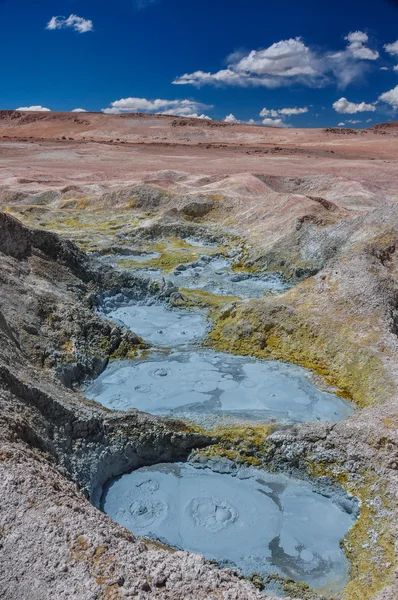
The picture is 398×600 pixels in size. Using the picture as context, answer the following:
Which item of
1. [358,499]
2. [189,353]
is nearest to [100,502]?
[358,499]

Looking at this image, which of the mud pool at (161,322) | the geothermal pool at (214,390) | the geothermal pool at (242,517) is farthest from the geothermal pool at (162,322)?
the geothermal pool at (242,517)

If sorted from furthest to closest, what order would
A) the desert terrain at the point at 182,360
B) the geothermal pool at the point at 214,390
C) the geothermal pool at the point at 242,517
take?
the geothermal pool at the point at 214,390
the geothermal pool at the point at 242,517
the desert terrain at the point at 182,360

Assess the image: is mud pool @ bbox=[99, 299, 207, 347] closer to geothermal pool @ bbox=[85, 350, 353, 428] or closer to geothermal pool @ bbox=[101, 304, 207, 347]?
geothermal pool @ bbox=[101, 304, 207, 347]

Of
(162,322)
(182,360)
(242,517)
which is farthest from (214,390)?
(162,322)

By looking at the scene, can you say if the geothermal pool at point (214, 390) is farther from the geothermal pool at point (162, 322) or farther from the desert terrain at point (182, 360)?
the geothermal pool at point (162, 322)

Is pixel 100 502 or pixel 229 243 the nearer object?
pixel 100 502

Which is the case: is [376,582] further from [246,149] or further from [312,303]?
[246,149]

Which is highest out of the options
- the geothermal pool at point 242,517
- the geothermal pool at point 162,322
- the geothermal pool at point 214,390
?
the geothermal pool at point 162,322

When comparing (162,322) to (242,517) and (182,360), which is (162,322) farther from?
(242,517)
